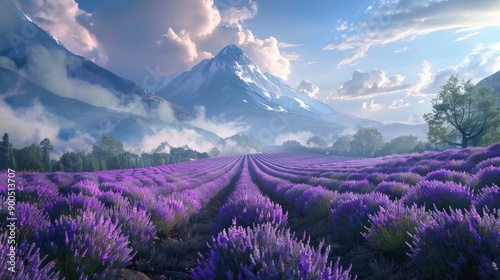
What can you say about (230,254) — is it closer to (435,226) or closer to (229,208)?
(435,226)

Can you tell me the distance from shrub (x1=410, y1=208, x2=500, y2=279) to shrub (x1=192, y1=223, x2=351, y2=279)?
85 centimetres

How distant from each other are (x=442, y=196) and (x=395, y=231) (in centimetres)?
211

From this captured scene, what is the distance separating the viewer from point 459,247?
2.16 m

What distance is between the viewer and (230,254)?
7.17ft

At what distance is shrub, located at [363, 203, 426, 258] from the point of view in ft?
10.3

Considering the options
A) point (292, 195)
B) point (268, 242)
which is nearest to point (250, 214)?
point (268, 242)

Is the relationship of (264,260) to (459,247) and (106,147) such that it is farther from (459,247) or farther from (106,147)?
(106,147)

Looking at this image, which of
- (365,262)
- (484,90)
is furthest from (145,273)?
(484,90)

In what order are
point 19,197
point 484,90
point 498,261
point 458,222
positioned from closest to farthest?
Answer: point 498,261 < point 458,222 < point 19,197 < point 484,90

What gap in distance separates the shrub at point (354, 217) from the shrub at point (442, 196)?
617 millimetres

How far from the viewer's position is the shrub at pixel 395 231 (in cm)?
315

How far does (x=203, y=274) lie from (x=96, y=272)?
1186 millimetres

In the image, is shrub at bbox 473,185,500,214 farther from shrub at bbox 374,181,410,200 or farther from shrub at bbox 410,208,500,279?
shrub at bbox 374,181,410,200

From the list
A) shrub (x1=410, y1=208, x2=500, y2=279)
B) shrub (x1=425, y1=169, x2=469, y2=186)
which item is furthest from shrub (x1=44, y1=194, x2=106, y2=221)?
shrub (x1=425, y1=169, x2=469, y2=186)
